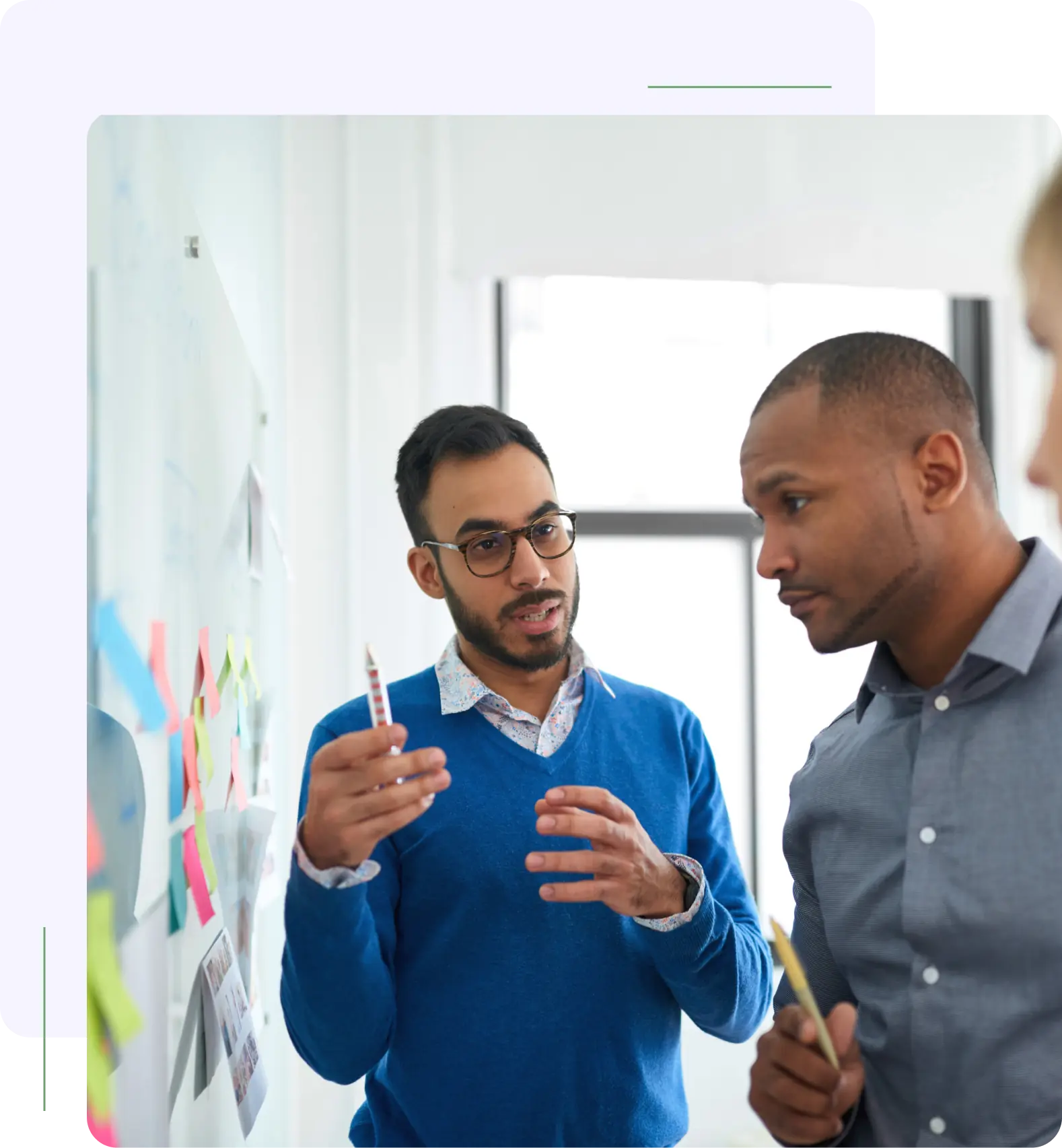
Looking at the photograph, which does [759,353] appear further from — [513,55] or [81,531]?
[81,531]

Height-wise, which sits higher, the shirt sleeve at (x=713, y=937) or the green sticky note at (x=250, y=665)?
the green sticky note at (x=250, y=665)

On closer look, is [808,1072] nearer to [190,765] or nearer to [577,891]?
[577,891]

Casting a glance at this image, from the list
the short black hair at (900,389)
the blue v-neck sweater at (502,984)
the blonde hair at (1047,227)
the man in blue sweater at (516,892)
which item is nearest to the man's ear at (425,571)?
the man in blue sweater at (516,892)

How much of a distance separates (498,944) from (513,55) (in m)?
0.89

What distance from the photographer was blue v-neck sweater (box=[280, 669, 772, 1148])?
1065 millimetres

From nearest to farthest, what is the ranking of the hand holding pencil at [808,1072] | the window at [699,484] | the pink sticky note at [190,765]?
the hand holding pencil at [808,1072], the pink sticky note at [190,765], the window at [699,484]

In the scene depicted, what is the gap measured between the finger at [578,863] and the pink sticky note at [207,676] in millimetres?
362

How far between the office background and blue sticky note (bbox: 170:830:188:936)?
22 cm

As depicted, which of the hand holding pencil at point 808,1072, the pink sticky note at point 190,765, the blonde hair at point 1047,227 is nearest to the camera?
the blonde hair at point 1047,227

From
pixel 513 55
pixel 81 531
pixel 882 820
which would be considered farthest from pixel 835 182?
pixel 81 531

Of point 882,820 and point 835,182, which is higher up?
point 835,182

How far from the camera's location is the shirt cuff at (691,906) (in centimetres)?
104

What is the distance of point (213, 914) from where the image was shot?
1.13 m

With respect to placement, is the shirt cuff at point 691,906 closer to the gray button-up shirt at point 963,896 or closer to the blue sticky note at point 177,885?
the gray button-up shirt at point 963,896
